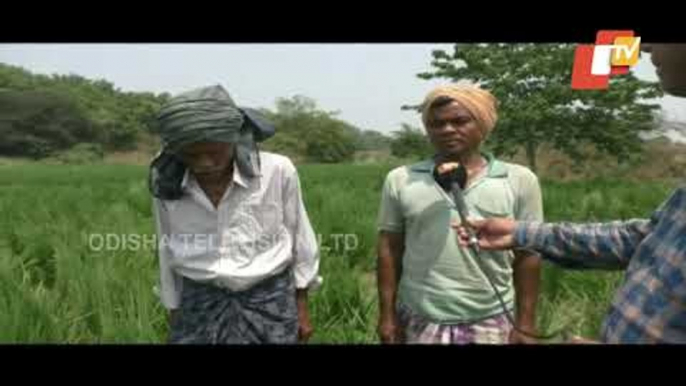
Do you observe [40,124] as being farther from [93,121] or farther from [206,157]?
[206,157]

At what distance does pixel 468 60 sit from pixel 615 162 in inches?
25.3

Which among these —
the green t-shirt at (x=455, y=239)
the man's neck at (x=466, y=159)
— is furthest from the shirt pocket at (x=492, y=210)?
the man's neck at (x=466, y=159)

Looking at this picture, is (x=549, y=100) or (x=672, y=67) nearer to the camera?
(x=672, y=67)

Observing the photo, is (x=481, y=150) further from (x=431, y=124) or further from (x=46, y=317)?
(x=46, y=317)

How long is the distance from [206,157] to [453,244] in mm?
674

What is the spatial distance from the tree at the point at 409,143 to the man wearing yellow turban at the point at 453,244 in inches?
7.9

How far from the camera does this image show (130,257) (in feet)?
8.18

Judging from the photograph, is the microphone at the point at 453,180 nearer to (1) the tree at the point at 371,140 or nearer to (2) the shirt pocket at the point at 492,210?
(2) the shirt pocket at the point at 492,210

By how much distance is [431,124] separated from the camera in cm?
200

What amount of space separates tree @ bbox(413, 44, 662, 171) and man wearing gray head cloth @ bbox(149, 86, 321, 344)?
738 millimetres

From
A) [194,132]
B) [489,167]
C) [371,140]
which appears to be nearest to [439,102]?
[489,167]

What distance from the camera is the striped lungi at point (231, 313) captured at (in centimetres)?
193

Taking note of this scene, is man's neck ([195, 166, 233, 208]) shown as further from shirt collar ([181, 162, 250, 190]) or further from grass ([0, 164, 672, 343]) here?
grass ([0, 164, 672, 343])

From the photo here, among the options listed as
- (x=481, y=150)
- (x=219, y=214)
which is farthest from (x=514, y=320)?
(x=219, y=214)
